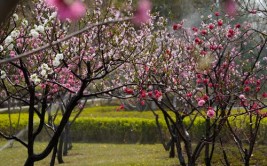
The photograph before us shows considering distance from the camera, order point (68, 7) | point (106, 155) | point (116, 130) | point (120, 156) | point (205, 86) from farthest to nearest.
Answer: point (116, 130) → point (106, 155) → point (120, 156) → point (205, 86) → point (68, 7)

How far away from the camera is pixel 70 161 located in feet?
42.4

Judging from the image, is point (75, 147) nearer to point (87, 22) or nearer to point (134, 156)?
point (134, 156)

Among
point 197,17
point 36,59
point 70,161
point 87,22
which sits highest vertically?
point 197,17

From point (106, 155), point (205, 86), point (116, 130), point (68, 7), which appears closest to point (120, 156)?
point (106, 155)

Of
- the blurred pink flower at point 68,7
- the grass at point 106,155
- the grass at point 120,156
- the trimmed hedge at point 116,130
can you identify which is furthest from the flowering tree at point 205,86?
the trimmed hedge at point 116,130

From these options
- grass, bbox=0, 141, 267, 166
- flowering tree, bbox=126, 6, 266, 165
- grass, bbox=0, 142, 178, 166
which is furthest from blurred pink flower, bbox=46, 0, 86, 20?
grass, bbox=0, 142, 178, 166

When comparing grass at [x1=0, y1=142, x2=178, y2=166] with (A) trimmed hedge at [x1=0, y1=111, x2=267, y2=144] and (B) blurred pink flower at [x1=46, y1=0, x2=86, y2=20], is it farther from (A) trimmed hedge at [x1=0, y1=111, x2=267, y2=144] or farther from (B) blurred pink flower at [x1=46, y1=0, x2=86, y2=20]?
(B) blurred pink flower at [x1=46, y1=0, x2=86, y2=20]

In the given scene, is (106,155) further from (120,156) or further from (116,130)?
(116,130)

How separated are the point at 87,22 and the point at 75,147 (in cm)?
882

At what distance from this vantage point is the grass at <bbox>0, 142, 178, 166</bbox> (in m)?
11.9

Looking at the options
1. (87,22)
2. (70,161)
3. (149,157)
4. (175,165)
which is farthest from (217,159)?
(87,22)

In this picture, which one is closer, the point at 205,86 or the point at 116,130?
the point at 205,86

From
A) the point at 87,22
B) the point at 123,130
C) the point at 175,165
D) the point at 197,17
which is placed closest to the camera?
the point at 87,22

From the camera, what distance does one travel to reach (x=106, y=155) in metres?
13.7
